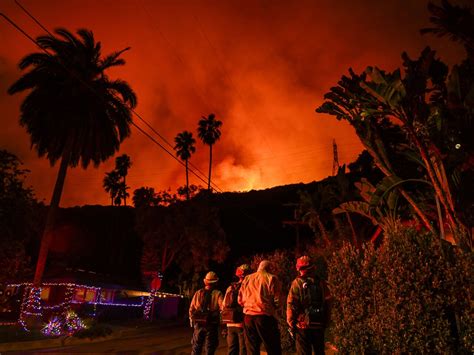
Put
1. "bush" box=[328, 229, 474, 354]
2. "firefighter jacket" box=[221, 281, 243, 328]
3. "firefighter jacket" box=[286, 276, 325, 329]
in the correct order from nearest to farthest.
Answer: "bush" box=[328, 229, 474, 354] < "firefighter jacket" box=[286, 276, 325, 329] < "firefighter jacket" box=[221, 281, 243, 328]

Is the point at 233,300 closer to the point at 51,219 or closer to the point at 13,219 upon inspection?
the point at 13,219

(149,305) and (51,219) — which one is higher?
(51,219)

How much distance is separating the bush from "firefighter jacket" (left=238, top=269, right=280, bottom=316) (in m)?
1.43

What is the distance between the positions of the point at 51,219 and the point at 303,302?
19612 mm

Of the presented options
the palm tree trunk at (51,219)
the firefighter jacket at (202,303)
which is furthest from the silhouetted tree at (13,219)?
the firefighter jacket at (202,303)

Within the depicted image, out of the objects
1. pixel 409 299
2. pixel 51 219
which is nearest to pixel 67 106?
pixel 51 219

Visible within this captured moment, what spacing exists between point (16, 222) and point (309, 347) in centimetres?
1580

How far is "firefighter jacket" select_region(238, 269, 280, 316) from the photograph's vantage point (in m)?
5.71

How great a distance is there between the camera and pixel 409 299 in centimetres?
555

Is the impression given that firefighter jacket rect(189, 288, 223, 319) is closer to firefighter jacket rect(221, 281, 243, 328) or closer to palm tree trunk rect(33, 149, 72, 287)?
firefighter jacket rect(221, 281, 243, 328)

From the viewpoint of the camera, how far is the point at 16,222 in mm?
17359

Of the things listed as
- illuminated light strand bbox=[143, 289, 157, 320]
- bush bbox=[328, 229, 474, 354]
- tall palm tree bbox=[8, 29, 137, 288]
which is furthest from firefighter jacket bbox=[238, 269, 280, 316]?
illuminated light strand bbox=[143, 289, 157, 320]

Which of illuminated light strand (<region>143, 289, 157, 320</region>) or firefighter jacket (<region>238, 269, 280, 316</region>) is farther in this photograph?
illuminated light strand (<region>143, 289, 157, 320</region>)

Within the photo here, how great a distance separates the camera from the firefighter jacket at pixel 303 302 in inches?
223
